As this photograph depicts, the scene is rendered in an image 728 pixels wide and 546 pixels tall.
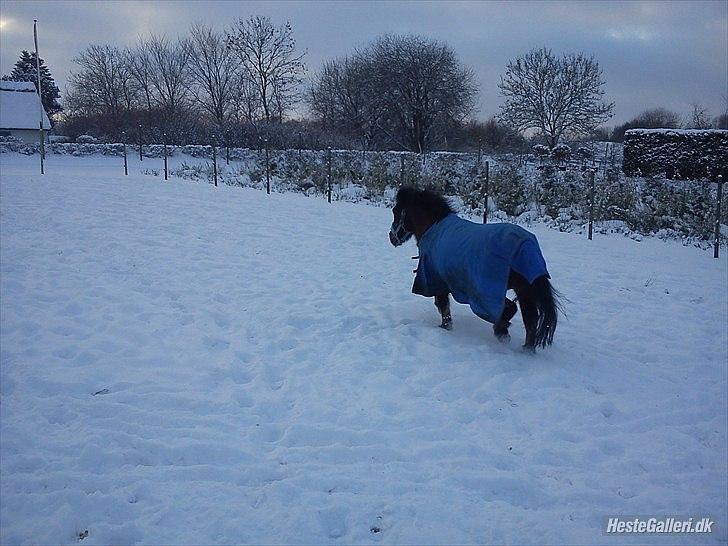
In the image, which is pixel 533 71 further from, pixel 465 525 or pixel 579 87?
pixel 465 525

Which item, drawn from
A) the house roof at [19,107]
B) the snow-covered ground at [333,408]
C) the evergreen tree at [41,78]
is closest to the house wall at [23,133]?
the house roof at [19,107]

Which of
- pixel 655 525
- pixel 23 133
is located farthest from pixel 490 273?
pixel 23 133

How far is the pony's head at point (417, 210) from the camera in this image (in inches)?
207

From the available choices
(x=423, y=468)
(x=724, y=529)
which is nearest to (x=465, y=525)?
(x=423, y=468)

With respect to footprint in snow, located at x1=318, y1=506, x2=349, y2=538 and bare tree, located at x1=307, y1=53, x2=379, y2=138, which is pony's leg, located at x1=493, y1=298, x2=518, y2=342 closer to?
footprint in snow, located at x1=318, y1=506, x2=349, y2=538

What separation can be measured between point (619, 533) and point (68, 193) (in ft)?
42.7

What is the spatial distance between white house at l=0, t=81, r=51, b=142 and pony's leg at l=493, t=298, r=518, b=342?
36.8 meters

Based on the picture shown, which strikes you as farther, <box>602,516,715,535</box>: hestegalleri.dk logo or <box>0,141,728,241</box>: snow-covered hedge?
<box>0,141,728,241</box>: snow-covered hedge

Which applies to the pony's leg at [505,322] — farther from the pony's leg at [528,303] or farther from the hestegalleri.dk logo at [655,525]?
the hestegalleri.dk logo at [655,525]

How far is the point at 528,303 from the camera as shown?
175 inches

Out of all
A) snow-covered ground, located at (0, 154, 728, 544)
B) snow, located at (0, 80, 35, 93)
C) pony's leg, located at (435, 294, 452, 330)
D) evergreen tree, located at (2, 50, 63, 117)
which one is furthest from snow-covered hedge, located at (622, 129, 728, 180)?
evergreen tree, located at (2, 50, 63, 117)

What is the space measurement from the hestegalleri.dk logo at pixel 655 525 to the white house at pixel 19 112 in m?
38.7

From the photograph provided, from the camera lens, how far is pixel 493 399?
3826 mm

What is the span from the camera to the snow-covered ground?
105 inches
